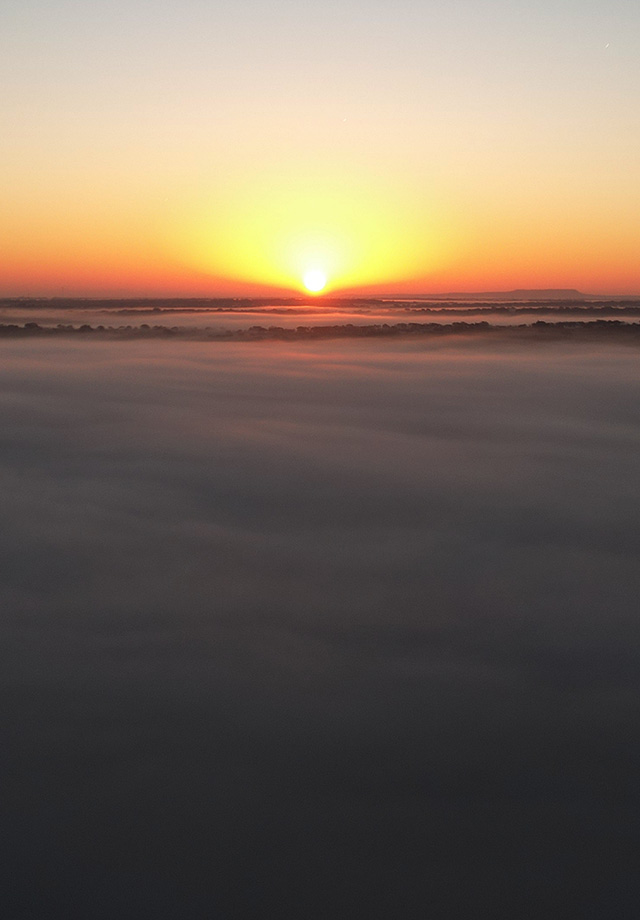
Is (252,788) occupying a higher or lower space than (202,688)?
lower

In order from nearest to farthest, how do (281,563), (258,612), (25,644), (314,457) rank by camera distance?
(25,644) < (258,612) < (281,563) < (314,457)

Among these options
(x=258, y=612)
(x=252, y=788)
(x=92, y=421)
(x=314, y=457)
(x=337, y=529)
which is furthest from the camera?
(x=92, y=421)

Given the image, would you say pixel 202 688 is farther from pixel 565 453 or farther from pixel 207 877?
pixel 565 453

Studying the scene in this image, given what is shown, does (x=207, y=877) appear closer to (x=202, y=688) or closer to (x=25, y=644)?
(x=202, y=688)

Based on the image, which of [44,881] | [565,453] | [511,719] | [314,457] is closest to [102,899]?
[44,881]

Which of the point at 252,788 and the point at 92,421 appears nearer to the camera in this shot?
the point at 252,788

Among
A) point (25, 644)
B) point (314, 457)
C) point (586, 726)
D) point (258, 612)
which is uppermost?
point (314, 457)

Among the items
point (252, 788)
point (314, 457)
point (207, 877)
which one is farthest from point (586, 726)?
point (314, 457)

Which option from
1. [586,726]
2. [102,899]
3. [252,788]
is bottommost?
[102,899]

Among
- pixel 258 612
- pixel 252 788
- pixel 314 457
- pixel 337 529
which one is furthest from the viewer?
pixel 314 457
